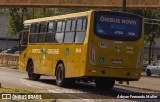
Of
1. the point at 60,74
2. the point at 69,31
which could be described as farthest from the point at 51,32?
the point at 60,74

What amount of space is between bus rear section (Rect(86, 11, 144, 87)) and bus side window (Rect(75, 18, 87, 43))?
0.54 metres

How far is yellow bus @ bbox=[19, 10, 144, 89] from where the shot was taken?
57.2 ft

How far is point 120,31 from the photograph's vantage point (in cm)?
1803

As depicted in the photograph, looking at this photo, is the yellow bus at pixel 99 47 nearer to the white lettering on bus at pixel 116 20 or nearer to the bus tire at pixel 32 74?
the white lettering on bus at pixel 116 20

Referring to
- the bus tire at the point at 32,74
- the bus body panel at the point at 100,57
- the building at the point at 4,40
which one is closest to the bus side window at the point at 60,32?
the bus body panel at the point at 100,57

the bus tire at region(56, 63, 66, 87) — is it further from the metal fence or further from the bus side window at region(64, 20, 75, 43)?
the metal fence

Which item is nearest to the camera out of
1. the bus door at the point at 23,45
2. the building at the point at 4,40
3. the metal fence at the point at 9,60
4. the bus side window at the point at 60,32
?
the bus side window at the point at 60,32

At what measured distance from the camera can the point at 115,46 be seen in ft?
58.3

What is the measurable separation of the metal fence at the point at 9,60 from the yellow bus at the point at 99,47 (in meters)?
21.5

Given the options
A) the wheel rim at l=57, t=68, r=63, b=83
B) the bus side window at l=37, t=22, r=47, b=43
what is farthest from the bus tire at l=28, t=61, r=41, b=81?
the wheel rim at l=57, t=68, r=63, b=83

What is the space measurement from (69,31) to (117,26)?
2361 mm

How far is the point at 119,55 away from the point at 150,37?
44.3 meters

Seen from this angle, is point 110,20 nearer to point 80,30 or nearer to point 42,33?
point 80,30

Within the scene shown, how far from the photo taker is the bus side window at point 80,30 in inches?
703
